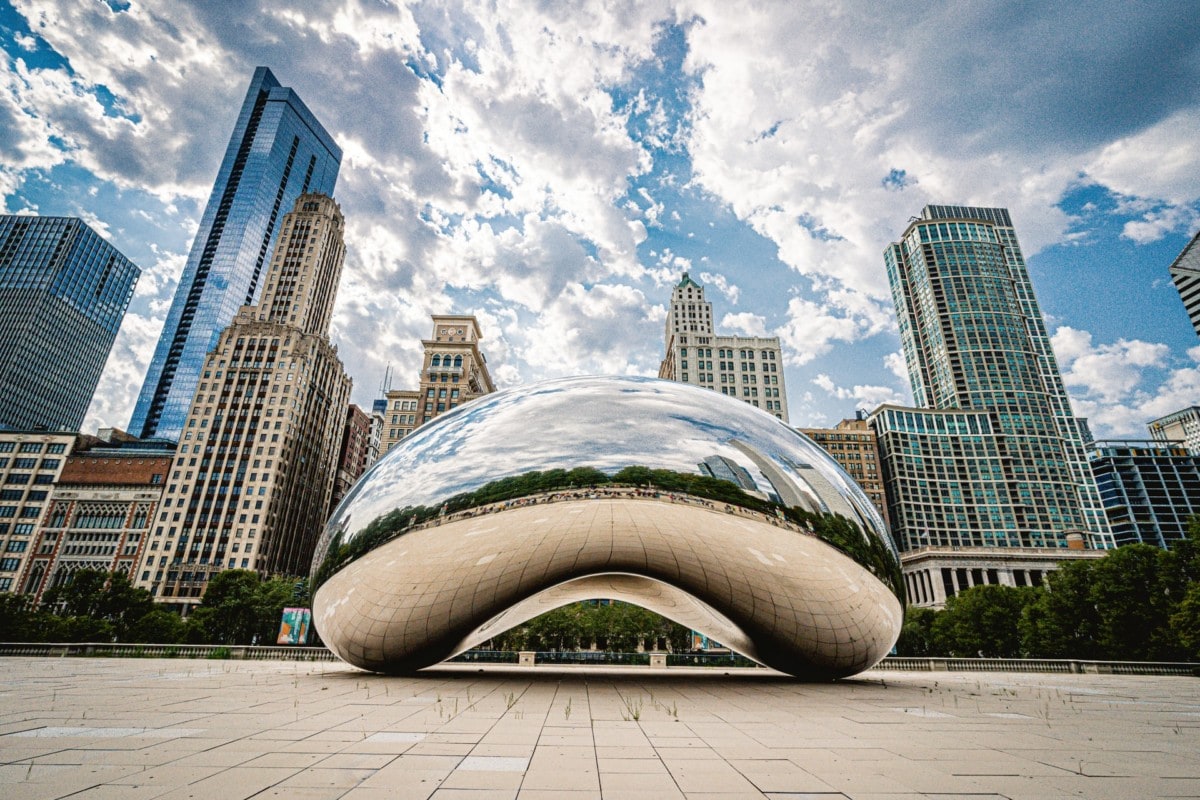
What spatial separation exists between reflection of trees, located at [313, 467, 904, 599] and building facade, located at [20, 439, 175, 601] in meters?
108

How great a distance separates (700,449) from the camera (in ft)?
28.3

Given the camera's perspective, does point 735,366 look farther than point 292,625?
Yes

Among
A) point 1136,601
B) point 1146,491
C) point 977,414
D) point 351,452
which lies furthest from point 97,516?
point 1146,491

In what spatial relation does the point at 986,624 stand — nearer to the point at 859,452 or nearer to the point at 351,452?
the point at 859,452

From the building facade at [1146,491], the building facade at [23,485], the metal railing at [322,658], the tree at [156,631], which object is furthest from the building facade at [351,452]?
the building facade at [1146,491]

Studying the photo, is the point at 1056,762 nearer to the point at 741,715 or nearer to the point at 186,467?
the point at 741,715

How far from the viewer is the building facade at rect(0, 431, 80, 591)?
302ft

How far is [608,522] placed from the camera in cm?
838

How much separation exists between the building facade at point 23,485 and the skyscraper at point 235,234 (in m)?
39.5

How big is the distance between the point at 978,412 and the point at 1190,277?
4376 centimetres

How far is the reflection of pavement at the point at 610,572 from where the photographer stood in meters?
8.38

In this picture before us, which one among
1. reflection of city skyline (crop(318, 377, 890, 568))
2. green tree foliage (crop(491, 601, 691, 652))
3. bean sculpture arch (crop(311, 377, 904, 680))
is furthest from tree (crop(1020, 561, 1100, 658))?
reflection of city skyline (crop(318, 377, 890, 568))

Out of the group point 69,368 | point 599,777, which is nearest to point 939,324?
point 599,777

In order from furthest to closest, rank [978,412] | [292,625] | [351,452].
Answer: [351,452]
[978,412]
[292,625]
